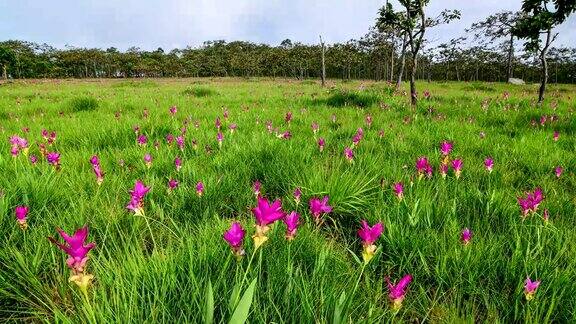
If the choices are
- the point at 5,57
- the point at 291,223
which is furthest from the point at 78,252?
the point at 5,57

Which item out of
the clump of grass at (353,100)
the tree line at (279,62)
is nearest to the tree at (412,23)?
the clump of grass at (353,100)

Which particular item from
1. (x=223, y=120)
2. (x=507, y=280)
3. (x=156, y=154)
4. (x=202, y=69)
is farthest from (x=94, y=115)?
(x=202, y=69)

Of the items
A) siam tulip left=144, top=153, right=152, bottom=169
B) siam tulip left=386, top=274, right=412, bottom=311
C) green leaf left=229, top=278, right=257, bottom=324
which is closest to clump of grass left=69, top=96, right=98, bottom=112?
siam tulip left=144, top=153, right=152, bottom=169

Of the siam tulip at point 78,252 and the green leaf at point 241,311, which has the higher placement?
the siam tulip at point 78,252

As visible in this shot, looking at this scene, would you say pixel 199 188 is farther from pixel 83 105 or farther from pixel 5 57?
pixel 5 57

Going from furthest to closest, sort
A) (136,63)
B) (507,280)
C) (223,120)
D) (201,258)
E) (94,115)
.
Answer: (136,63) < (94,115) < (223,120) < (507,280) < (201,258)

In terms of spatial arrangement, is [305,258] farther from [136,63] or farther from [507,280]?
[136,63]

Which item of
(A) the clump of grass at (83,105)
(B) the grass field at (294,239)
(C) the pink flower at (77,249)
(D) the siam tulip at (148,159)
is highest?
(A) the clump of grass at (83,105)

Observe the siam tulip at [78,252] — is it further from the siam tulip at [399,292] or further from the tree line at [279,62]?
the tree line at [279,62]

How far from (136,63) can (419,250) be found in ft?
407

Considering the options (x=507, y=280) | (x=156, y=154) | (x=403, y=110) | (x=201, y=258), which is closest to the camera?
(x=201, y=258)

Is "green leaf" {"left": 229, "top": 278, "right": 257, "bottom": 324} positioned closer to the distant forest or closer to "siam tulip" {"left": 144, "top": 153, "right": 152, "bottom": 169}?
"siam tulip" {"left": 144, "top": 153, "right": 152, "bottom": 169}

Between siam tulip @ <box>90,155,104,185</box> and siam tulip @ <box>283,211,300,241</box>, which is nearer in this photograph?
siam tulip @ <box>283,211,300,241</box>

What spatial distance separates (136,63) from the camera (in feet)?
366
